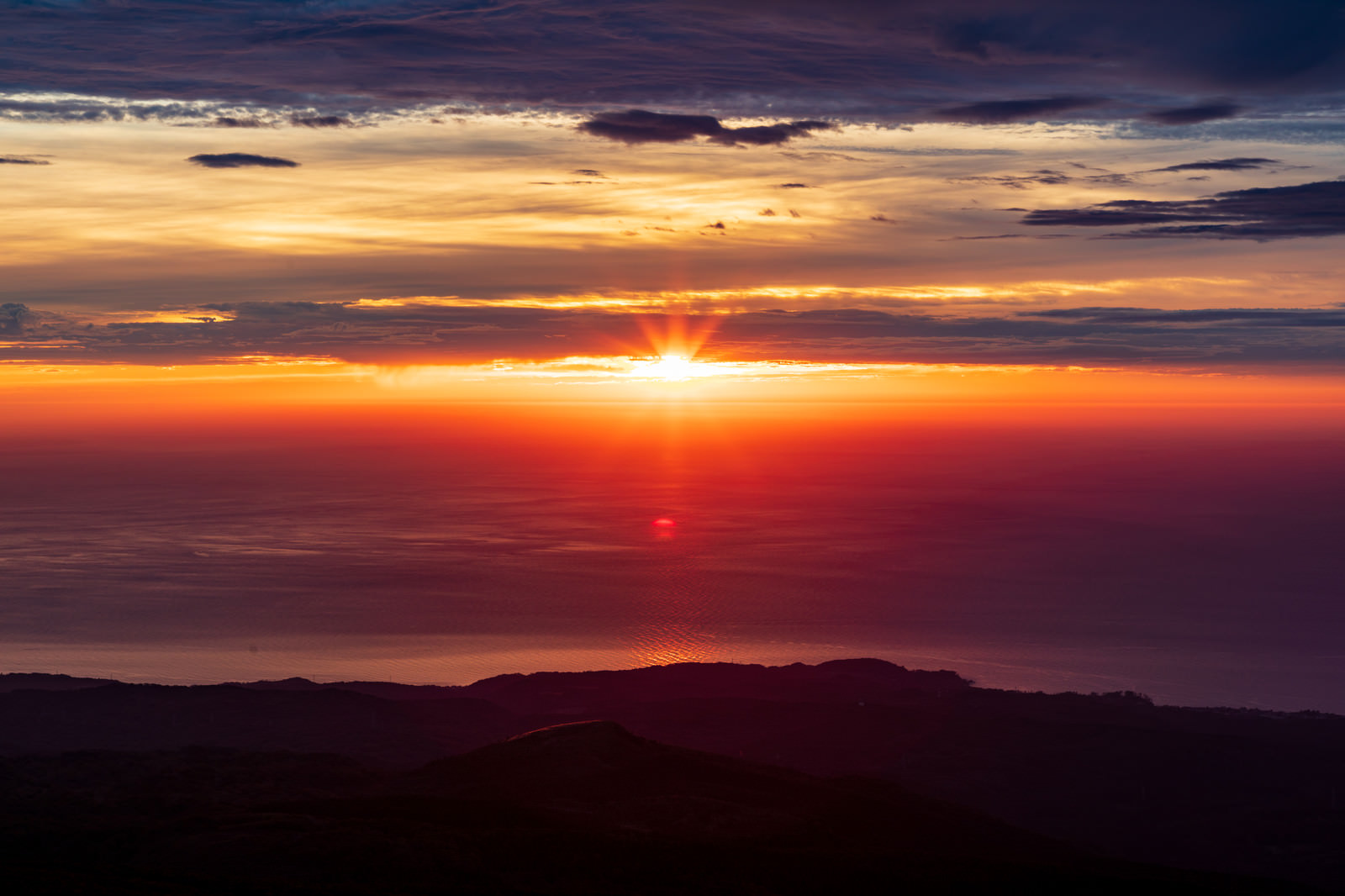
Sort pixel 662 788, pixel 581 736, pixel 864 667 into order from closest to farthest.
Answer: pixel 662 788, pixel 581 736, pixel 864 667

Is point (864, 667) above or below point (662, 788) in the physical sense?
above

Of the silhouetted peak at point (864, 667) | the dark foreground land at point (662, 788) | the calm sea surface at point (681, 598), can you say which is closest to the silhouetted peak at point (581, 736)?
the dark foreground land at point (662, 788)

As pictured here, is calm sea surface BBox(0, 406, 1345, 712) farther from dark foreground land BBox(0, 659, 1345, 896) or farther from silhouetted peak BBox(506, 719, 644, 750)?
silhouetted peak BBox(506, 719, 644, 750)

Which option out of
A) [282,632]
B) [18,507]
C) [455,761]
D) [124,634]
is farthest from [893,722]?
[18,507]

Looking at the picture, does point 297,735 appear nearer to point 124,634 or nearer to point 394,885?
point 394,885

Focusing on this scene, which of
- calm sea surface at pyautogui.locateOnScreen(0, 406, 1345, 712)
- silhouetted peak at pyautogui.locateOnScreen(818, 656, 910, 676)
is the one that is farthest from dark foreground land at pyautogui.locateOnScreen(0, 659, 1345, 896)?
calm sea surface at pyautogui.locateOnScreen(0, 406, 1345, 712)

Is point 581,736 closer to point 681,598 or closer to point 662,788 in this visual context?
point 662,788

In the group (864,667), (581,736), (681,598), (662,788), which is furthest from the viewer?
(681,598)

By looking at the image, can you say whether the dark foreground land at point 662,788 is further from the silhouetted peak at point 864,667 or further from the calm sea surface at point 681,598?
the calm sea surface at point 681,598

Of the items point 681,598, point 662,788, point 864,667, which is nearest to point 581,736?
point 662,788
